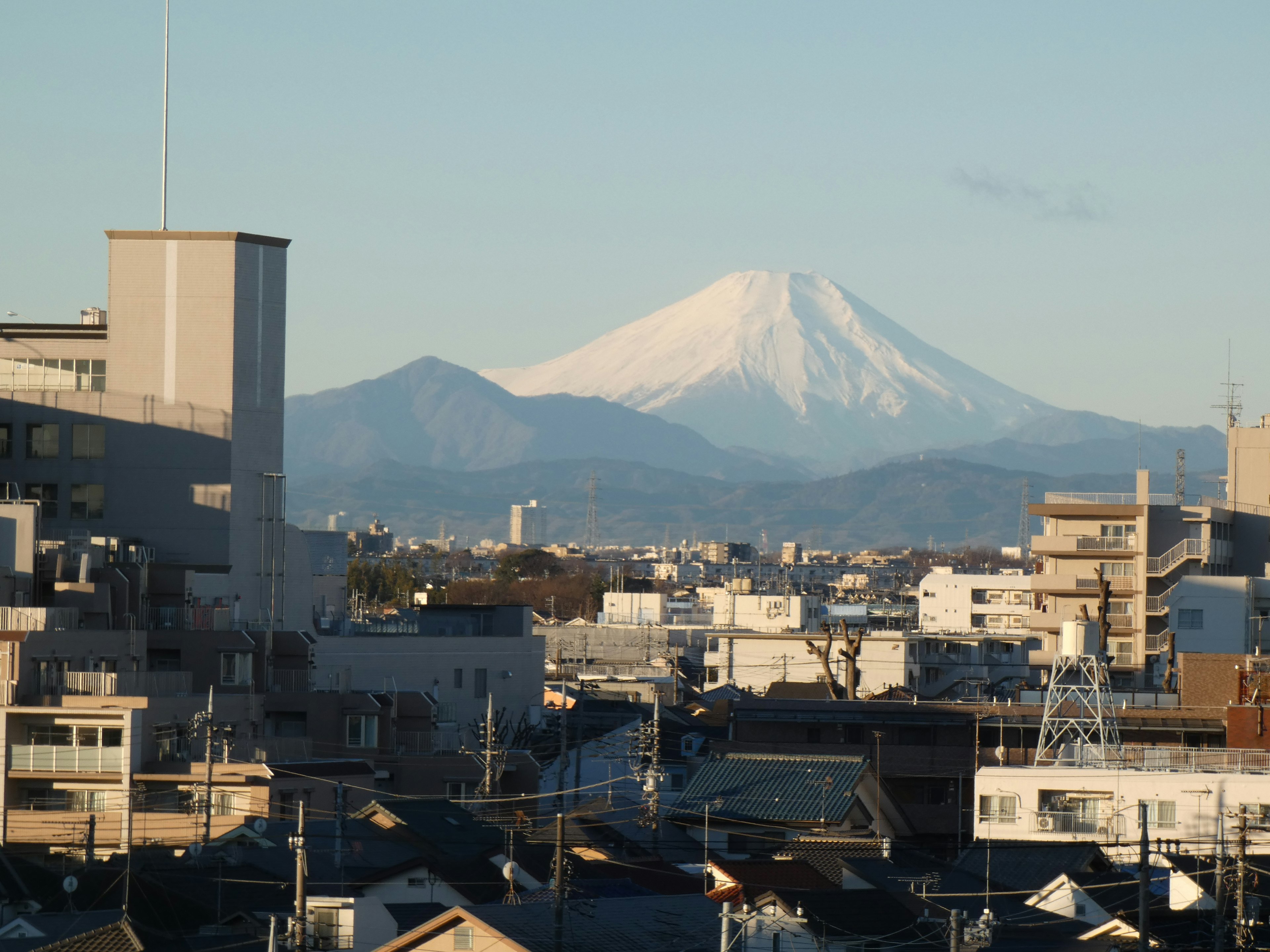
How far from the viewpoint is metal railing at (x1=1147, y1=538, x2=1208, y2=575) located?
71562mm

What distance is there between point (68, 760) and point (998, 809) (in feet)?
59.4

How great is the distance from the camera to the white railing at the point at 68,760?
39625 millimetres

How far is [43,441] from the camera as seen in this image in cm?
6197

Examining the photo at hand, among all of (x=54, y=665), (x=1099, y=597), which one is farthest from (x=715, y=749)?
(x=1099, y=597)

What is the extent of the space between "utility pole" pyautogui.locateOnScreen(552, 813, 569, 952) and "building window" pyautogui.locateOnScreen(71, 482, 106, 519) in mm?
38788

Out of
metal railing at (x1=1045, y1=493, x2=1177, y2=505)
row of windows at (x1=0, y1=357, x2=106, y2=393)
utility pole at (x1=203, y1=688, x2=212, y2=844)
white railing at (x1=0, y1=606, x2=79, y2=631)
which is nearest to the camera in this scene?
utility pole at (x1=203, y1=688, x2=212, y2=844)

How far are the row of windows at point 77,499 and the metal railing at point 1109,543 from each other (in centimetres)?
3392

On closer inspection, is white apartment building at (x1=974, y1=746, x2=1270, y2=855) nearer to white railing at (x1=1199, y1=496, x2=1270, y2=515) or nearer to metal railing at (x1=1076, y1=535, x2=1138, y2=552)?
metal railing at (x1=1076, y1=535, x2=1138, y2=552)

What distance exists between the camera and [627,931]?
26.2m

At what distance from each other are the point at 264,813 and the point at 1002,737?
19.6 metres

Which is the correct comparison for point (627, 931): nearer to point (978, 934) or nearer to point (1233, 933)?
point (978, 934)

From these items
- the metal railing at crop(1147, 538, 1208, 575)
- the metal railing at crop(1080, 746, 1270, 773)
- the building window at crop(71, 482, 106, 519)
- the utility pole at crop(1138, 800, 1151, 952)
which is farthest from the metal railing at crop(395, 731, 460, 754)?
the metal railing at crop(1147, 538, 1208, 575)

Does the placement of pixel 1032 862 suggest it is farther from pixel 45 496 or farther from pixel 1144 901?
pixel 45 496

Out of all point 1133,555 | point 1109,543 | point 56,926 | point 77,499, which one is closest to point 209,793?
point 56,926
